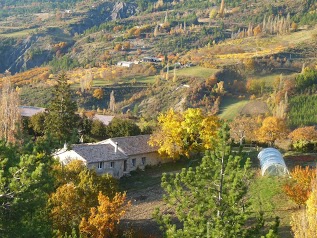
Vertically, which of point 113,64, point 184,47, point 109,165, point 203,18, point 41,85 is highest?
point 203,18

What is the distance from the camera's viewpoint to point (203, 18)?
589ft

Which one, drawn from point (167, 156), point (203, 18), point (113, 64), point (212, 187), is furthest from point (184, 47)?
point (212, 187)

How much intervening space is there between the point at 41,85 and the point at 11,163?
94398 millimetres

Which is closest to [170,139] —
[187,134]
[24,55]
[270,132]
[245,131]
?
[187,134]

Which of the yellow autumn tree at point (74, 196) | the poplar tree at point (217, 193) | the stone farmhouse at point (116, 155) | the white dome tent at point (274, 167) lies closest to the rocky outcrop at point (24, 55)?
the stone farmhouse at point (116, 155)

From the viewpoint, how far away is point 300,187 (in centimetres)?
2731

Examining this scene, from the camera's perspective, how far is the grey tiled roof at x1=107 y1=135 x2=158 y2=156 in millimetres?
38088

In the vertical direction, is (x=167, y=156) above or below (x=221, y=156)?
above

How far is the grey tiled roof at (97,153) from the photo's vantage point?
117ft

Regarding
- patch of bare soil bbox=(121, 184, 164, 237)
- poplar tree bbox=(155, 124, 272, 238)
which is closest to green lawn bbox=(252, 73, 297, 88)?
patch of bare soil bbox=(121, 184, 164, 237)

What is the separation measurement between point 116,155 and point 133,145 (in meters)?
2.44

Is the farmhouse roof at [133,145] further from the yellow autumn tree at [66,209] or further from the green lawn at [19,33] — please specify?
the green lawn at [19,33]

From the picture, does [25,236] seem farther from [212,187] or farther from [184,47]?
[184,47]

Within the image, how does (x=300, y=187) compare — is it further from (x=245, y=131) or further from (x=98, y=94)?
(x=98, y=94)
